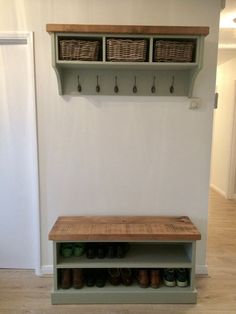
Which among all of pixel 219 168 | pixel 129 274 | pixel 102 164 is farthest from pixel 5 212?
pixel 219 168

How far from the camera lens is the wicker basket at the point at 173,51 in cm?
185

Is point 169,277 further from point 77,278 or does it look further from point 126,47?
point 126,47

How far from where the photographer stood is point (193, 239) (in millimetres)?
1874

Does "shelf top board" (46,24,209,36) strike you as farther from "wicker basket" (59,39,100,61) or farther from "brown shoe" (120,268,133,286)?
"brown shoe" (120,268,133,286)

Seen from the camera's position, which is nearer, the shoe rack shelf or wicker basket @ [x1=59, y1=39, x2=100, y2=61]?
wicker basket @ [x1=59, y1=39, x2=100, y2=61]

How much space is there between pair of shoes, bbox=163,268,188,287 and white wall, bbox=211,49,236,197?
3114mm

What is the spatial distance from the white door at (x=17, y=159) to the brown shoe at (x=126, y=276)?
810mm

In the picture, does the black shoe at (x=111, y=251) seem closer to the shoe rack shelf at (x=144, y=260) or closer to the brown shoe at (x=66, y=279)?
the shoe rack shelf at (x=144, y=260)

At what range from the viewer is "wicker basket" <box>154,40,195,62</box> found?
1.85 m

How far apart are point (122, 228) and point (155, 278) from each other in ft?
1.55

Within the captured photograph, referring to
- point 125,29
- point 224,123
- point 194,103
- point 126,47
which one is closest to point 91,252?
point 194,103

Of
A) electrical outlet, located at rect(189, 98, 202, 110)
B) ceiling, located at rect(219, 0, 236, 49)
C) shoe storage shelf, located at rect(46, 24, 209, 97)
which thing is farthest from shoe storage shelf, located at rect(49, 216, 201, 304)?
ceiling, located at rect(219, 0, 236, 49)

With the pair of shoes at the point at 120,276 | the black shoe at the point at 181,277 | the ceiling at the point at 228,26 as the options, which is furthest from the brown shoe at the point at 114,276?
the ceiling at the point at 228,26

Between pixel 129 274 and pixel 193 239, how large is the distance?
58 centimetres
